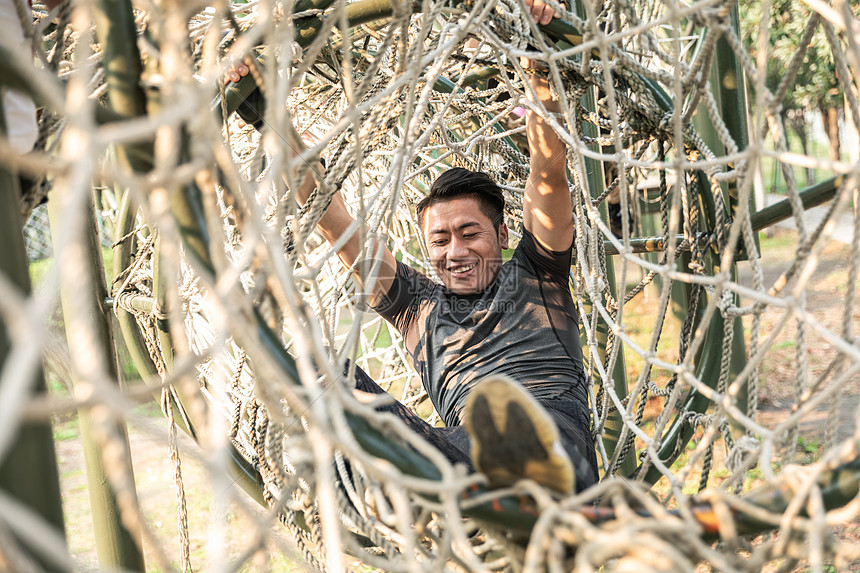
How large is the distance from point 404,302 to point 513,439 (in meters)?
1.00

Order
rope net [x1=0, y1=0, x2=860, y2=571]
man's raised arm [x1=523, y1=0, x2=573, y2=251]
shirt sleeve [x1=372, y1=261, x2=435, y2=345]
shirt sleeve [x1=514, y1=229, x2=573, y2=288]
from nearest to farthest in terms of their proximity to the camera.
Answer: rope net [x1=0, y1=0, x2=860, y2=571] < man's raised arm [x1=523, y1=0, x2=573, y2=251] < shirt sleeve [x1=514, y1=229, x2=573, y2=288] < shirt sleeve [x1=372, y1=261, x2=435, y2=345]

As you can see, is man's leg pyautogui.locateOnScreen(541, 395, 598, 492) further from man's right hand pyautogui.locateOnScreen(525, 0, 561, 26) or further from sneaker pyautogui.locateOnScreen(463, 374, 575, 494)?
man's right hand pyautogui.locateOnScreen(525, 0, 561, 26)

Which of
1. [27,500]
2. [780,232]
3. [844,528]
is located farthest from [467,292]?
[780,232]

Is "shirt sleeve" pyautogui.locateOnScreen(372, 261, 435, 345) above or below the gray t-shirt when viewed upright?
above

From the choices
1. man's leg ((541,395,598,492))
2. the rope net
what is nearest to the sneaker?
the rope net

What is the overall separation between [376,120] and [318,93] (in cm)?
102

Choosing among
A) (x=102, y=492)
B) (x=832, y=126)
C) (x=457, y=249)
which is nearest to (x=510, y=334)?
(x=457, y=249)

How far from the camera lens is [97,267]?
1588 mm

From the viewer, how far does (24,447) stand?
0.50 metres

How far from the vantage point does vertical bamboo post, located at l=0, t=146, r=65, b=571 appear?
0.49 m

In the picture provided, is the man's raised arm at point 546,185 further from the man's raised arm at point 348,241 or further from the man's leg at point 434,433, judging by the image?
the man's leg at point 434,433

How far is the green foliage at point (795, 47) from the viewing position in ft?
21.7

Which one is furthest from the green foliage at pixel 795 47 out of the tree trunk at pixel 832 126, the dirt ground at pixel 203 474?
the dirt ground at pixel 203 474

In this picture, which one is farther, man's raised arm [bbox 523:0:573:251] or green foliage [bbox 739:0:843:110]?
green foliage [bbox 739:0:843:110]
